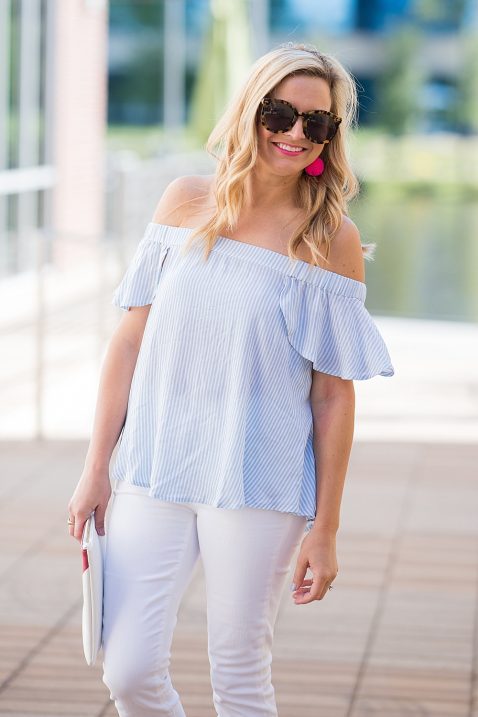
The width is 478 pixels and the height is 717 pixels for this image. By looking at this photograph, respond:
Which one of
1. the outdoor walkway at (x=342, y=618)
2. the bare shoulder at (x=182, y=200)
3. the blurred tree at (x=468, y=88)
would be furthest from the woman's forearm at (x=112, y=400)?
the blurred tree at (x=468, y=88)

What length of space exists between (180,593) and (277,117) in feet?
2.73

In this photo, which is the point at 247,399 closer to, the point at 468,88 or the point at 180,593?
the point at 180,593

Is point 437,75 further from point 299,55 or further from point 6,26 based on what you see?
point 299,55

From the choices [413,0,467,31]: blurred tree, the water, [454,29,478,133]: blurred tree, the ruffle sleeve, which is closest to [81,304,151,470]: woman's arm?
the ruffle sleeve

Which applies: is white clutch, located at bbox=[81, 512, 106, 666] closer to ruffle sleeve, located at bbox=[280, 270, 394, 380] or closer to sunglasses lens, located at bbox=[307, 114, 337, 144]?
ruffle sleeve, located at bbox=[280, 270, 394, 380]

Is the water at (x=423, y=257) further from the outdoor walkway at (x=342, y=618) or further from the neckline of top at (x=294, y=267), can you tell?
the neckline of top at (x=294, y=267)

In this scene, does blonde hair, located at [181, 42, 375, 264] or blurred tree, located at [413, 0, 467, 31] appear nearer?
blonde hair, located at [181, 42, 375, 264]

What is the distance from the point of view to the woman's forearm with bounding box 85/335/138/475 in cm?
233

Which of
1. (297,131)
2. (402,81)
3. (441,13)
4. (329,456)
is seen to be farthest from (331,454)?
(441,13)

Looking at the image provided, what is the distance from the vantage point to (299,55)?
222 centimetres

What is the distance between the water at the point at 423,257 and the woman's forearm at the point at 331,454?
827cm

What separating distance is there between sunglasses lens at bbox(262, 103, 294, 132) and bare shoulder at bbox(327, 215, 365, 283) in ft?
0.64

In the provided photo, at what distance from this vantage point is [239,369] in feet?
7.16

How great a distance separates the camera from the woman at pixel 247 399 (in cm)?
219
